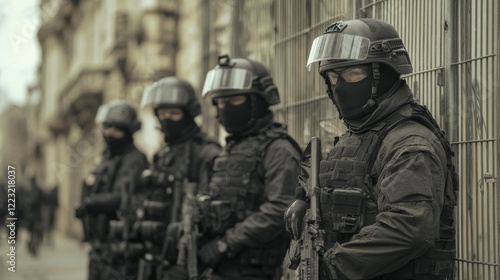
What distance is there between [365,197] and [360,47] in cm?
69

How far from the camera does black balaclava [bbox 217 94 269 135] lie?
25.3 ft

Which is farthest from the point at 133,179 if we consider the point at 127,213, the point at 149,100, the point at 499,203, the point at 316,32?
the point at 499,203

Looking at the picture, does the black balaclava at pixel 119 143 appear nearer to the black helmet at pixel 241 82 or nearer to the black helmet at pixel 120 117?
the black helmet at pixel 120 117

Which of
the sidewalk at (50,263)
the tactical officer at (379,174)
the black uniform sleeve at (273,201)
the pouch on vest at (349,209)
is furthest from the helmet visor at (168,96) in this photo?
the pouch on vest at (349,209)

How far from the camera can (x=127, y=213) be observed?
34.0 feet

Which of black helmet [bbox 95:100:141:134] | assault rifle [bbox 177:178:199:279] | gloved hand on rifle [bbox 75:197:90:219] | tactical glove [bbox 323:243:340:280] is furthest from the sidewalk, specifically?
tactical glove [bbox 323:243:340:280]

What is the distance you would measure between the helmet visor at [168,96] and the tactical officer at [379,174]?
4.10 m

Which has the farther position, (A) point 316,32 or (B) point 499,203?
(A) point 316,32

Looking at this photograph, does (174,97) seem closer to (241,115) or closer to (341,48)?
(241,115)

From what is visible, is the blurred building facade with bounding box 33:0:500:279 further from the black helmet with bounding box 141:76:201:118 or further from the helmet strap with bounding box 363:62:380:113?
the black helmet with bounding box 141:76:201:118

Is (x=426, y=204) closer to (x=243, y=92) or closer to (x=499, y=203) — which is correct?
(x=499, y=203)

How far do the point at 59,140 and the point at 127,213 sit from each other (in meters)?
35.7

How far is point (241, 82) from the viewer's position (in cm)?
778

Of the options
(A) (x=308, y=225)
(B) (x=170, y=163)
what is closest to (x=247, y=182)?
(B) (x=170, y=163)
